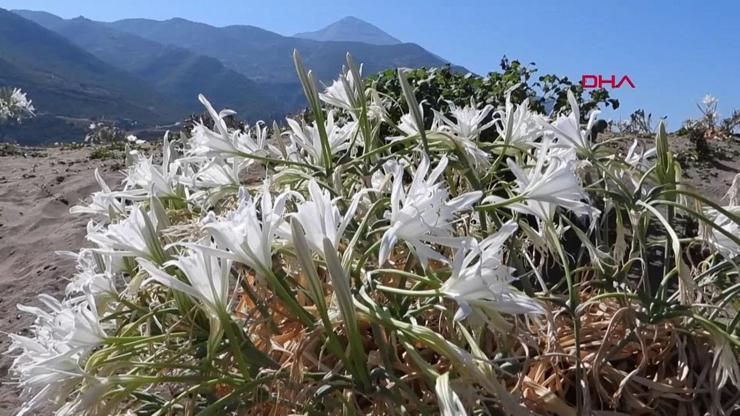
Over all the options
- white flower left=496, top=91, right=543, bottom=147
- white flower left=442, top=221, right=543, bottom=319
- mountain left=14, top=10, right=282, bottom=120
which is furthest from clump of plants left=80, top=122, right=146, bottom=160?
mountain left=14, top=10, right=282, bottom=120

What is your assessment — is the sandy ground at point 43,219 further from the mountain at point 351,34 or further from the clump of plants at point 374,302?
the mountain at point 351,34

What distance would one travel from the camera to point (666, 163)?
0.98m

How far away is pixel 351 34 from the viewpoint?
181 metres

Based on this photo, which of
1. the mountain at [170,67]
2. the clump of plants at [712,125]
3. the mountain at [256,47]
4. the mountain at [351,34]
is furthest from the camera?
the mountain at [351,34]

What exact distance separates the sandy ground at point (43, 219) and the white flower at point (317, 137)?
1.21 meters

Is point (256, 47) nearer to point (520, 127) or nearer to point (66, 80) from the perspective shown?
point (66, 80)

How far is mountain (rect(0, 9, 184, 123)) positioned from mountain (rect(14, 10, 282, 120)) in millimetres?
6640

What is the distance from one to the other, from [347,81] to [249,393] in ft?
1.81

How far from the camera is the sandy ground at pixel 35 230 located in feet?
8.33

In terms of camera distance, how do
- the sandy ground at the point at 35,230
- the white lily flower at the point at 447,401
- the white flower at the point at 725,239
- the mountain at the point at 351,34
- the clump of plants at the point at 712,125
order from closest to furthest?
the white lily flower at the point at 447,401 < the white flower at the point at 725,239 < the sandy ground at the point at 35,230 < the clump of plants at the point at 712,125 < the mountain at the point at 351,34

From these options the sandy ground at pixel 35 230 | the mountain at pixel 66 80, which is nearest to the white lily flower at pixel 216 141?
the sandy ground at pixel 35 230

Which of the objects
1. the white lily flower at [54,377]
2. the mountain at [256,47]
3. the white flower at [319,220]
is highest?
the mountain at [256,47]

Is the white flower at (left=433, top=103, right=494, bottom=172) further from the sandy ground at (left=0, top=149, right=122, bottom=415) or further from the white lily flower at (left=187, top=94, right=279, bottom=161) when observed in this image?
the sandy ground at (left=0, top=149, right=122, bottom=415)

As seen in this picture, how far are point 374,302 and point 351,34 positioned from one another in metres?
186
